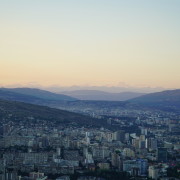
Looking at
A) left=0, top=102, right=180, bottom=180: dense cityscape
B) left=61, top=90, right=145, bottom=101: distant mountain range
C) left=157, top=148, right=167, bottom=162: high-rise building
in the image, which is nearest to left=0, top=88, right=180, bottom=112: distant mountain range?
left=61, top=90, right=145, bottom=101: distant mountain range

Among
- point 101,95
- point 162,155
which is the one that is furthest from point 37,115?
point 101,95

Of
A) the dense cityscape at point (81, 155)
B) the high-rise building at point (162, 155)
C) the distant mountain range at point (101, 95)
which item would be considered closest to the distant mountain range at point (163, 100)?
the distant mountain range at point (101, 95)

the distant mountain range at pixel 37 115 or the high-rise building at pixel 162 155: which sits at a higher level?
the distant mountain range at pixel 37 115

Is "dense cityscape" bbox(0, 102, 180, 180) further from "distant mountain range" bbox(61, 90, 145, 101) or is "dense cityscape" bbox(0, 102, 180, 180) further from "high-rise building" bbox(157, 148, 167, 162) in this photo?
"distant mountain range" bbox(61, 90, 145, 101)

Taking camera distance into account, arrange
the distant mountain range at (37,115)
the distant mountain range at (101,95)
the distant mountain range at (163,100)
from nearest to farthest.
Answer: the distant mountain range at (37,115), the distant mountain range at (163,100), the distant mountain range at (101,95)

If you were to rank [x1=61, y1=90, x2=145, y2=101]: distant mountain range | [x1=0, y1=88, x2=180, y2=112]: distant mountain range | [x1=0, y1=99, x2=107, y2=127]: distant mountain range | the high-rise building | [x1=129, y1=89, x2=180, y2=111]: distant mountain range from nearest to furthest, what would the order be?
the high-rise building, [x1=0, y1=99, x2=107, y2=127]: distant mountain range, [x1=0, y1=88, x2=180, y2=112]: distant mountain range, [x1=129, y1=89, x2=180, y2=111]: distant mountain range, [x1=61, y1=90, x2=145, y2=101]: distant mountain range

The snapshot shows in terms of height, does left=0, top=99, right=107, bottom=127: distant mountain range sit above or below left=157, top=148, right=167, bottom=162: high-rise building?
above

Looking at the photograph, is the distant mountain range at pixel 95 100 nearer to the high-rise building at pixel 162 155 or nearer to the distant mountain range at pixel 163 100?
the distant mountain range at pixel 163 100

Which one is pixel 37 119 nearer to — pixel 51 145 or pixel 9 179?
pixel 51 145

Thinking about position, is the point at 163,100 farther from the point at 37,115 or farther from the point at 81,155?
the point at 81,155

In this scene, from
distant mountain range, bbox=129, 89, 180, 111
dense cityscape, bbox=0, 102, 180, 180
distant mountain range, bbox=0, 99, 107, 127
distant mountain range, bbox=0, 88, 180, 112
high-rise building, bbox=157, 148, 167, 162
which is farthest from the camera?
distant mountain range, bbox=129, 89, 180, 111

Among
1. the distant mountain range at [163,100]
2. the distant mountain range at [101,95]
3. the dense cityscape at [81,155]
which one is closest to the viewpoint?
the dense cityscape at [81,155]
